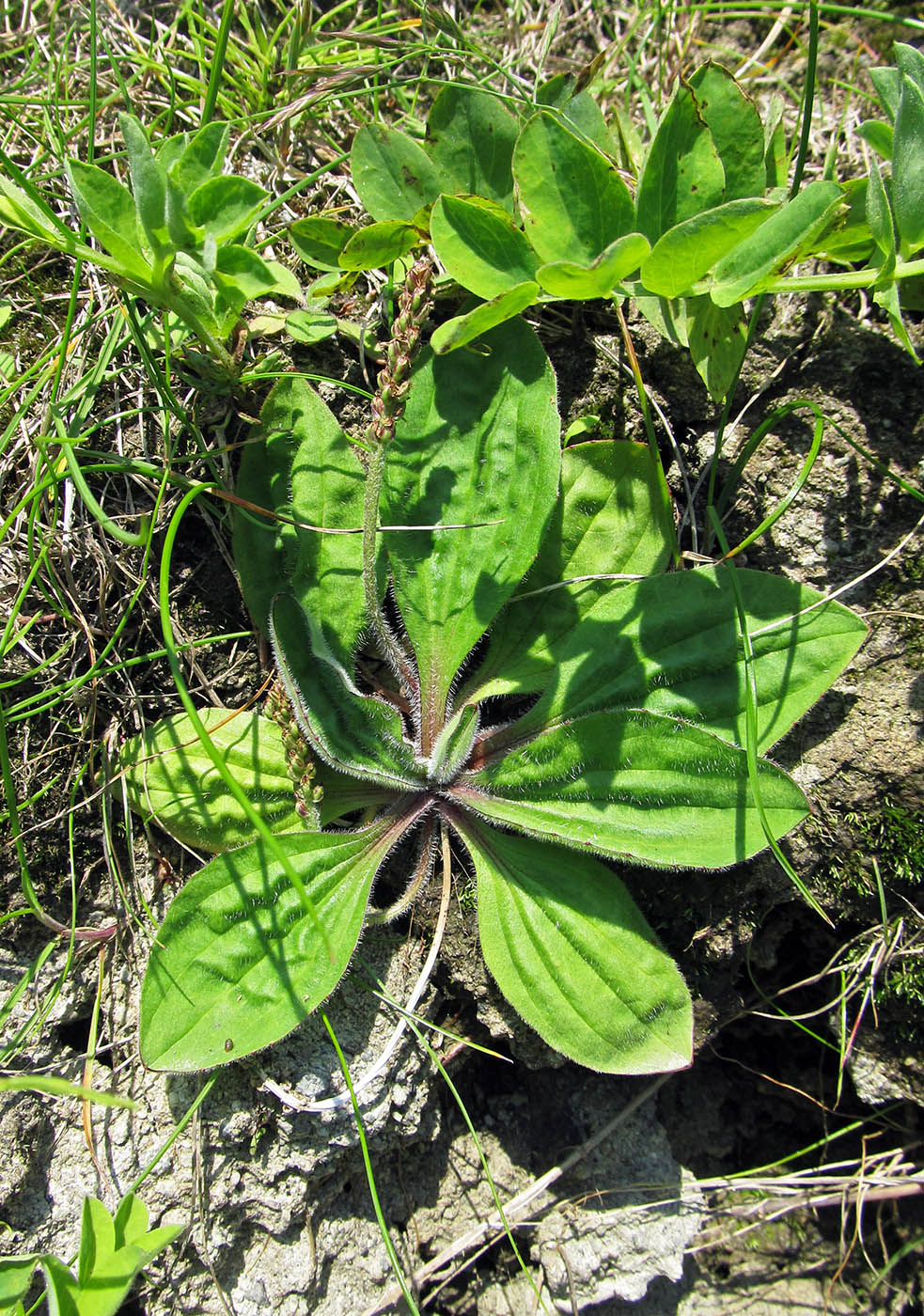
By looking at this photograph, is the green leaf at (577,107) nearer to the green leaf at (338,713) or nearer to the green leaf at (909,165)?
the green leaf at (909,165)

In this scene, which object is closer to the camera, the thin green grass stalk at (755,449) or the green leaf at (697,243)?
the green leaf at (697,243)

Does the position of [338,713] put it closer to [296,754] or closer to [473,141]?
[296,754]

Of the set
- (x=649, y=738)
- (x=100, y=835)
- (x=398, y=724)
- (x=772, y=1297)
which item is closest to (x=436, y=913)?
(x=398, y=724)

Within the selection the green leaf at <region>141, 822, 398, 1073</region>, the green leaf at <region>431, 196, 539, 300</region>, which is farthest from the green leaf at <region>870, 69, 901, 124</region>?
the green leaf at <region>141, 822, 398, 1073</region>

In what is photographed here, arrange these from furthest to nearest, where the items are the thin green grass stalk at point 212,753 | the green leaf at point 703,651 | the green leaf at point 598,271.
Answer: the green leaf at point 703,651, the green leaf at point 598,271, the thin green grass stalk at point 212,753

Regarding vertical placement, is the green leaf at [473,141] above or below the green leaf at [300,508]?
above

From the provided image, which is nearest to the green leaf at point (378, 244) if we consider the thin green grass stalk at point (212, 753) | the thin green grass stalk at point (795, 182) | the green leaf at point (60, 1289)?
the thin green grass stalk at point (212, 753)

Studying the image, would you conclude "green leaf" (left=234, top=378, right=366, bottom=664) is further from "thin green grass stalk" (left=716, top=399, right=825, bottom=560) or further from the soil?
"thin green grass stalk" (left=716, top=399, right=825, bottom=560)

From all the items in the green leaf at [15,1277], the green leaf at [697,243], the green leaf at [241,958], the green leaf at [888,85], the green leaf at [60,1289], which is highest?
the green leaf at [888,85]
